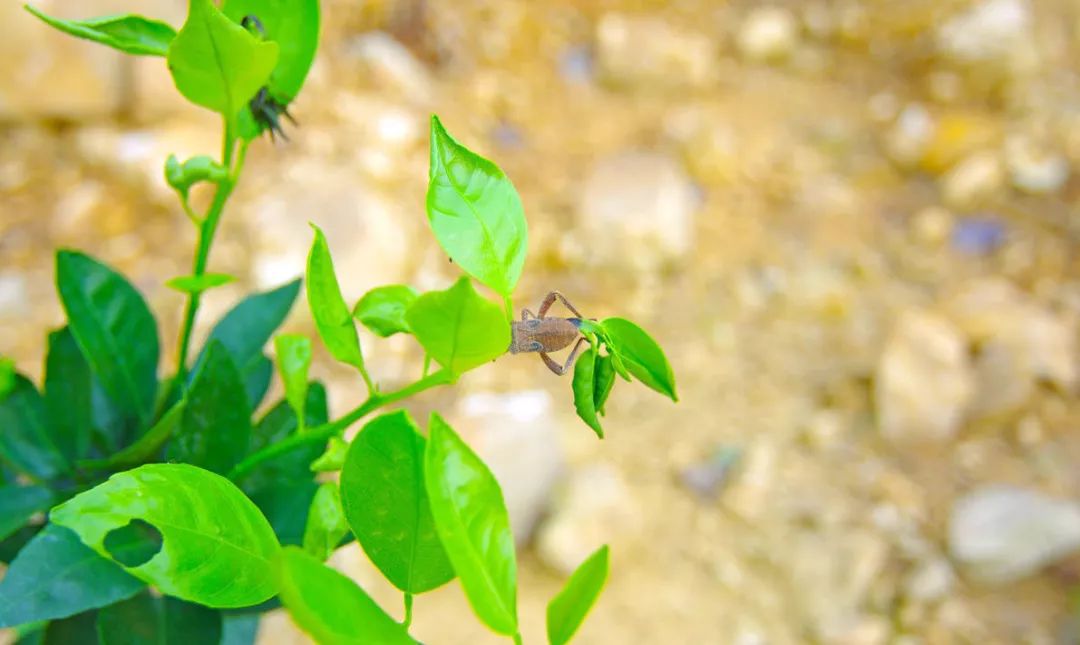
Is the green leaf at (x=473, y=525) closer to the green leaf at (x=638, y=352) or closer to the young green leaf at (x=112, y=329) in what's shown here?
the green leaf at (x=638, y=352)

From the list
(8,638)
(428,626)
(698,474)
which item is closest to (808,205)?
(698,474)

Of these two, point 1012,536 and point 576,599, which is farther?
point 1012,536

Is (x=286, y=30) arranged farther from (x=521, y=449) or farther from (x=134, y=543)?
(x=521, y=449)

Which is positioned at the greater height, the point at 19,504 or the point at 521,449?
the point at 521,449

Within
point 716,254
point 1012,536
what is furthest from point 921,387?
point 716,254

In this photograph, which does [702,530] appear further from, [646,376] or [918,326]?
[646,376]

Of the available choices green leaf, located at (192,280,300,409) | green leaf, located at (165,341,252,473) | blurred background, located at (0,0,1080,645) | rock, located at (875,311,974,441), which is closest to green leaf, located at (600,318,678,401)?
green leaf, located at (165,341,252,473)
